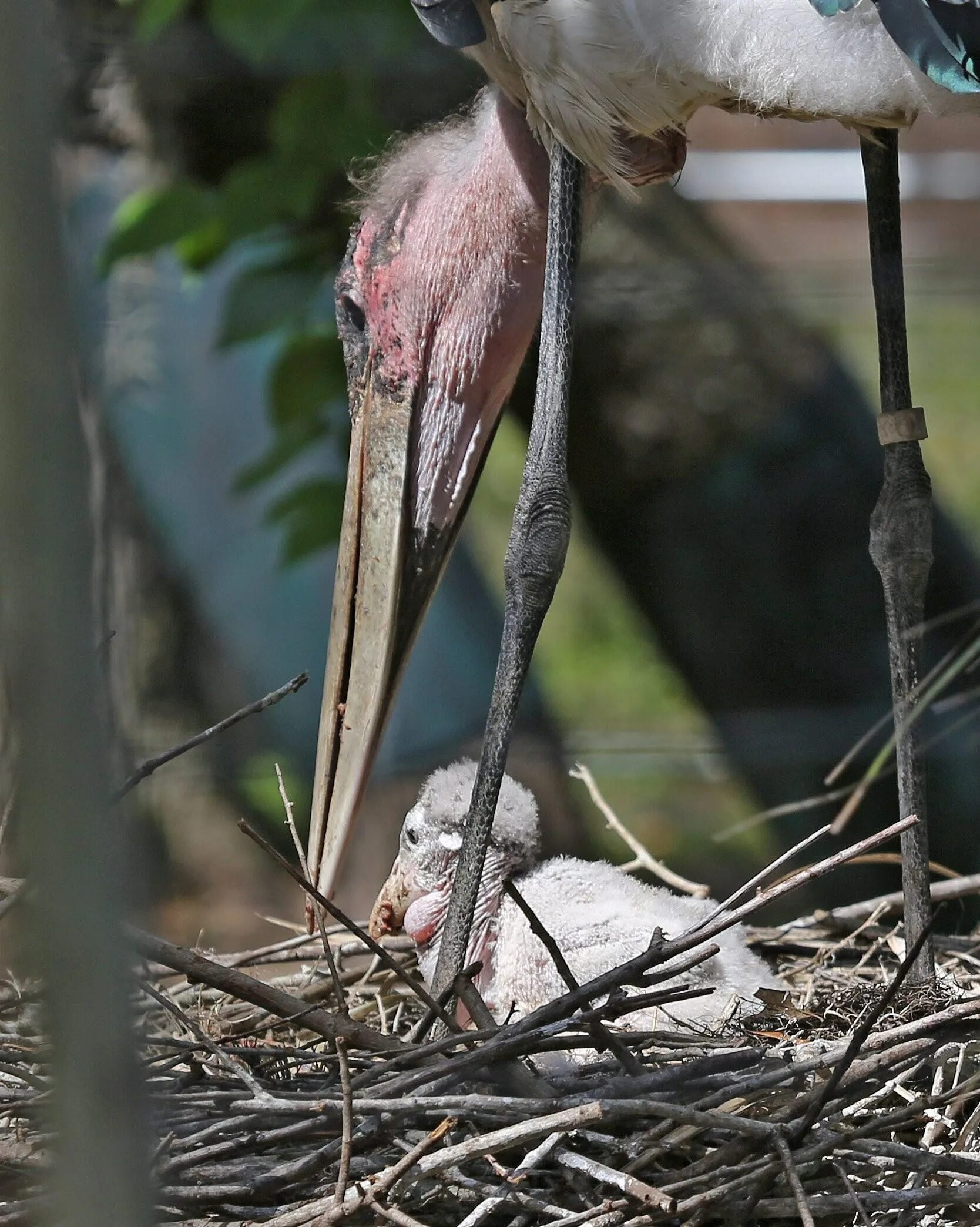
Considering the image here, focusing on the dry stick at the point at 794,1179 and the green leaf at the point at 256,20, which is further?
the green leaf at the point at 256,20

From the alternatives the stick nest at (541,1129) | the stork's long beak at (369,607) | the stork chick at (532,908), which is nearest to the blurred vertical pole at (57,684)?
the stick nest at (541,1129)

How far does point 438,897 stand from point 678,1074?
0.51 meters

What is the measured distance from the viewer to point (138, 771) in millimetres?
827

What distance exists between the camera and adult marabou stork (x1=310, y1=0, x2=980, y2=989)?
1.06 metres

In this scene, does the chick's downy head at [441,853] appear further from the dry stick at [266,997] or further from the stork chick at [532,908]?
the dry stick at [266,997]

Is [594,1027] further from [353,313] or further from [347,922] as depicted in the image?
[353,313]

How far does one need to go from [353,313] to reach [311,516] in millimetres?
536

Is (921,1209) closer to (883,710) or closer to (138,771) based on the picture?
(138,771)

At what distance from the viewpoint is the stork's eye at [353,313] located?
5.22ft

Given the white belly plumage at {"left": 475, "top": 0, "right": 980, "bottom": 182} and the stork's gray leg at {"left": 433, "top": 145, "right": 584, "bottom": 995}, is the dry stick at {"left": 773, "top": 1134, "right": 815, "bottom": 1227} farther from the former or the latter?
the white belly plumage at {"left": 475, "top": 0, "right": 980, "bottom": 182}

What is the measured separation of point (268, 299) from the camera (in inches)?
77.9

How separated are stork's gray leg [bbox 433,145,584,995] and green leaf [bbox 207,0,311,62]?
1.65 feet

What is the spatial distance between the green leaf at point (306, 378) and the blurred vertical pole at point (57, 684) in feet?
5.43

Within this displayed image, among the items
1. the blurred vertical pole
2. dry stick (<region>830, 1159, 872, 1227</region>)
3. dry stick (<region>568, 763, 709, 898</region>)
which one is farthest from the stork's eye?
the blurred vertical pole
